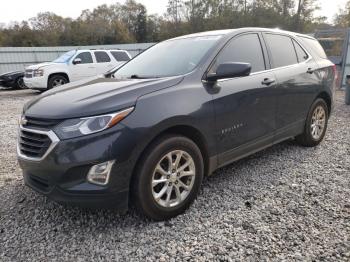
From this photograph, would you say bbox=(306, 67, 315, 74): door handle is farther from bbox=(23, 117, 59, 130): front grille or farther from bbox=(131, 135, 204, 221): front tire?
bbox=(23, 117, 59, 130): front grille

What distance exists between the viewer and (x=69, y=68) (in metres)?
12.5

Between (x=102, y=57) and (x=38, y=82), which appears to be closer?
(x=38, y=82)

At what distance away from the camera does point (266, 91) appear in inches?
146

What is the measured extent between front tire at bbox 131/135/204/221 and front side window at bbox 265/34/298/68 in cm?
184

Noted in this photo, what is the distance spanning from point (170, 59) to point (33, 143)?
1699 millimetres

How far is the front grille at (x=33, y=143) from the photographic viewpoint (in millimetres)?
2529

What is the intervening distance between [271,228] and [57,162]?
1853 mm

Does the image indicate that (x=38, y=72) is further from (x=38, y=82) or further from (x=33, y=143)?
(x=33, y=143)

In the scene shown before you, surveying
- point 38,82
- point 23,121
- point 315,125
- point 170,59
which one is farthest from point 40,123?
point 38,82

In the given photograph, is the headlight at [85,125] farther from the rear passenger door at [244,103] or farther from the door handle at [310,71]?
the door handle at [310,71]

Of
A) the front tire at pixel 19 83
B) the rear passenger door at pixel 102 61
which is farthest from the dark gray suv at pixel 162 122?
the front tire at pixel 19 83

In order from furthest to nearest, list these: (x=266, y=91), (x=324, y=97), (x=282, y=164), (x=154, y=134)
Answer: (x=324, y=97) → (x=282, y=164) → (x=266, y=91) → (x=154, y=134)

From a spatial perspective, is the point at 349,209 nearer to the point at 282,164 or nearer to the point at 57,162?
the point at 282,164

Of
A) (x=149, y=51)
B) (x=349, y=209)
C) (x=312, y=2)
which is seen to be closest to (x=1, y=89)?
(x=149, y=51)
